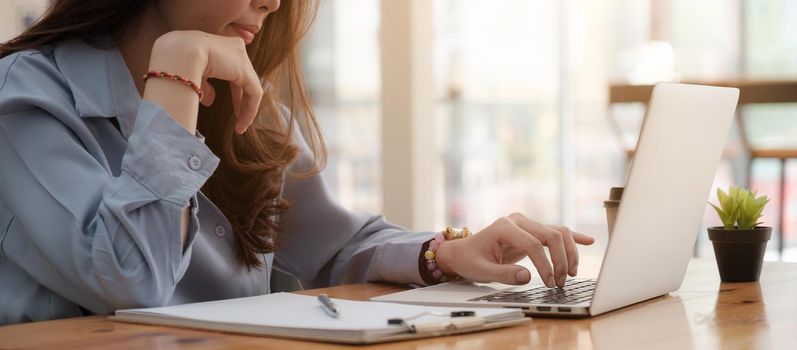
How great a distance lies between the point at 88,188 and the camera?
1.11 metres

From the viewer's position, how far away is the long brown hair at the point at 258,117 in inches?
52.8

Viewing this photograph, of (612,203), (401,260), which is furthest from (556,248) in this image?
(401,260)

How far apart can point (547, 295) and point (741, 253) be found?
36 cm

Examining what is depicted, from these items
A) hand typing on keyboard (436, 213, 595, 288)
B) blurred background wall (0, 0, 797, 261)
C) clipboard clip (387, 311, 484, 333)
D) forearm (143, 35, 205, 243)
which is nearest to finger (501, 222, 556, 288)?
hand typing on keyboard (436, 213, 595, 288)

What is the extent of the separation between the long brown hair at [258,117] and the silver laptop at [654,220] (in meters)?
0.30

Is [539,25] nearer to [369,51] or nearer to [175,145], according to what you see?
[369,51]

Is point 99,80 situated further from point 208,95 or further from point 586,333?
point 586,333

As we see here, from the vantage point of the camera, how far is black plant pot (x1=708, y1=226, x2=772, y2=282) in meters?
1.39

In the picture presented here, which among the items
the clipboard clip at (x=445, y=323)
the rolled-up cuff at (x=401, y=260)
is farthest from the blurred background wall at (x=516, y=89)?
the clipboard clip at (x=445, y=323)

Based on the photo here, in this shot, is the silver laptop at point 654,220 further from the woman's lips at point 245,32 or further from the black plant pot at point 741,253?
the woman's lips at point 245,32

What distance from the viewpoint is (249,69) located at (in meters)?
1.28

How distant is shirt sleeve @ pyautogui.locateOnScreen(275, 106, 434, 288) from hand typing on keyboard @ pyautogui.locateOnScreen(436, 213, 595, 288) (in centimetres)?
22

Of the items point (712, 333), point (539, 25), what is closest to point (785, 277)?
point (712, 333)

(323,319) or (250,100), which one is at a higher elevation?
(250,100)
